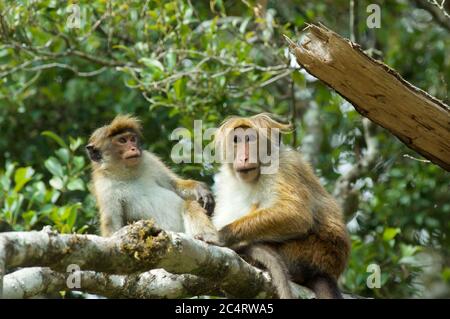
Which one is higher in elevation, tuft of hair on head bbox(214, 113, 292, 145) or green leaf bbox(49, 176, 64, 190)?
tuft of hair on head bbox(214, 113, 292, 145)

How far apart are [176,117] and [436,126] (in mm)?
6478

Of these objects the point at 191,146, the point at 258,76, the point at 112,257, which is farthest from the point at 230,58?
the point at 112,257

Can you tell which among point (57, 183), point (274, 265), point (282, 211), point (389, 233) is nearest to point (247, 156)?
point (282, 211)

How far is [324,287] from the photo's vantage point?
8.80 meters

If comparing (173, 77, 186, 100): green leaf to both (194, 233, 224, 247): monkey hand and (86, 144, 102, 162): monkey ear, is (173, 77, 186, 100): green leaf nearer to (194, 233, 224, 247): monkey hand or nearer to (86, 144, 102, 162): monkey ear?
(86, 144, 102, 162): monkey ear

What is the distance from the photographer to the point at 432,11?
13.6 meters

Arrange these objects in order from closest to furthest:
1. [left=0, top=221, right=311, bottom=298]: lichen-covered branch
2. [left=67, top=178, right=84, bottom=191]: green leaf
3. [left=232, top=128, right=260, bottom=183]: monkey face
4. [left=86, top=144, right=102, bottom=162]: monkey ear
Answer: [left=0, top=221, right=311, bottom=298]: lichen-covered branch, [left=232, top=128, right=260, bottom=183]: monkey face, [left=86, top=144, right=102, bottom=162]: monkey ear, [left=67, top=178, right=84, bottom=191]: green leaf

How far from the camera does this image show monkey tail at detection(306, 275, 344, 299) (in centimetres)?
866

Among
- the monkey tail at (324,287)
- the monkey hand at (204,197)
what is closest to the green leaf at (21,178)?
the monkey hand at (204,197)

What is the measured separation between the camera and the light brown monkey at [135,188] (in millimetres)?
9273

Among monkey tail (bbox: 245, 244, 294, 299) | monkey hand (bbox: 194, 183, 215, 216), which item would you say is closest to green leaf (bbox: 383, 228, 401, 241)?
monkey hand (bbox: 194, 183, 215, 216)

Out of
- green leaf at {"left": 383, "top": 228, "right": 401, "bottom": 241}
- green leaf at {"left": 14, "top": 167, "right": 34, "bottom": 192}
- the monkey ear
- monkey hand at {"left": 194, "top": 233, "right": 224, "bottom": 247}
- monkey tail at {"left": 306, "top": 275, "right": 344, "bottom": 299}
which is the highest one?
the monkey ear

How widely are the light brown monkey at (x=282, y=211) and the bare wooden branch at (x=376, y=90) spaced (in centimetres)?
218

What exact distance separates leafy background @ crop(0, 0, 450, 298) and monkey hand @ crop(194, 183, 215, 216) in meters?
1.31
